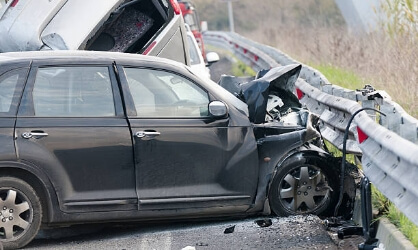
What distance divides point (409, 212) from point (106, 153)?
289 centimetres

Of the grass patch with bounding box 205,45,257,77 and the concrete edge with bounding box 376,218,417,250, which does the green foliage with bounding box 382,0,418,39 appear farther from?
the grass patch with bounding box 205,45,257,77

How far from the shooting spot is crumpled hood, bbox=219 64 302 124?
9.41 metres

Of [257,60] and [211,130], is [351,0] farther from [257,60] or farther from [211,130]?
[211,130]

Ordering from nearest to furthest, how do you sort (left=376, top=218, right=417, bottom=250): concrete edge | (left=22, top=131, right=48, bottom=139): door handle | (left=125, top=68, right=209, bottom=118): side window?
1. (left=376, top=218, right=417, bottom=250): concrete edge
2. (left=22, top=131, right=48, bottom=139): door handle
3. (left=125, top=68, right=209, bottom=118): side window

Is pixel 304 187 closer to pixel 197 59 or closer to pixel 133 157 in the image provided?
pixel 133 157

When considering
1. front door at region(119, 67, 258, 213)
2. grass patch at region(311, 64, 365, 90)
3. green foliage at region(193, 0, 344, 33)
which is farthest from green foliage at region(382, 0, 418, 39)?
green foliage at region(193, 0, 344, 33)

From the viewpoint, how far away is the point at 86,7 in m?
12.6

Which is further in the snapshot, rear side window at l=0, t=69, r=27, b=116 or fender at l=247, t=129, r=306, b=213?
fender at l=247, t=129, r=306, b=213

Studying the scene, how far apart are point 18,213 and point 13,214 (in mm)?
43

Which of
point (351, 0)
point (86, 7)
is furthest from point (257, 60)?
point (86, 7)

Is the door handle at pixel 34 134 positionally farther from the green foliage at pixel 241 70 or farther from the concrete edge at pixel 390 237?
the green foliage at pixel 241 70

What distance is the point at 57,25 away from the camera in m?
12.6

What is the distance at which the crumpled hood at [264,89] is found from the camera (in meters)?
9.41

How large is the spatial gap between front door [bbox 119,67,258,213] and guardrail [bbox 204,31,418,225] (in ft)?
3.48
